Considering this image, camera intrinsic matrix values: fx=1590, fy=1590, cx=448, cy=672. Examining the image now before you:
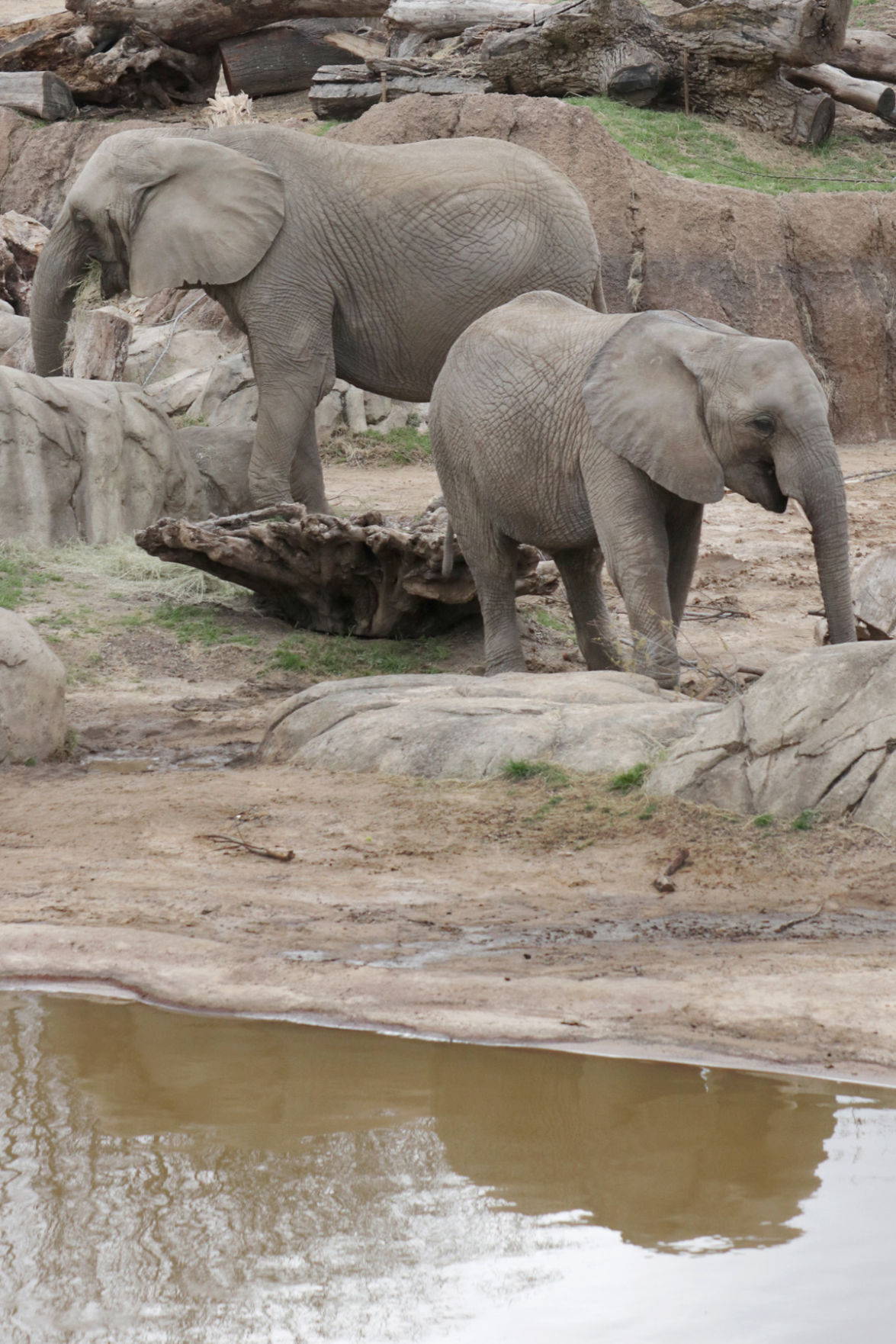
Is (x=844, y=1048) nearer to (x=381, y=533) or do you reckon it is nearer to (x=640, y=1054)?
(x=640, y=1054)

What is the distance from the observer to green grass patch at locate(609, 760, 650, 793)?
5.57 metres

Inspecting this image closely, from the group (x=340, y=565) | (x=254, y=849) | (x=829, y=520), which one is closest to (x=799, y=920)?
(x=254, y=849)

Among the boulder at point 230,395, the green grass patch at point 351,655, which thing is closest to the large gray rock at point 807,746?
the green grass patch at point 351,655

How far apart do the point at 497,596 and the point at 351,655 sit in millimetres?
1039

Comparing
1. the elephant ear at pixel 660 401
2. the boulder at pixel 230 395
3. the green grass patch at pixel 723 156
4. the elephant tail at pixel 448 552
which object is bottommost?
the boulder at pixel 230 395

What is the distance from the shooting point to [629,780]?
558 cm

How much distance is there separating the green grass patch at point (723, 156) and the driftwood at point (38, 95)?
23.4ft

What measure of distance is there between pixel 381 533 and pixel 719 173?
30.4 feet

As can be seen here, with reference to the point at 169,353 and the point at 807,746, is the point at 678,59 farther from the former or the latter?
the point at 807,746

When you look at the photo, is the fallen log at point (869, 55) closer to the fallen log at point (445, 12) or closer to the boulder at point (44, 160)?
the fallen log at point (445, 12)

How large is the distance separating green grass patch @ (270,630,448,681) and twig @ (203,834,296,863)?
2.96 m

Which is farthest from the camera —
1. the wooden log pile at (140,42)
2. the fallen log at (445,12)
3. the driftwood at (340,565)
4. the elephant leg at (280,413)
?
the wooden log pile at (140,42)

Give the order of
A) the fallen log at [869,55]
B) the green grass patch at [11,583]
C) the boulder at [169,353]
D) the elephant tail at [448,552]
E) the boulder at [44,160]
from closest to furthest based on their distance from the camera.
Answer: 1. the elephant tail at [448,552]
2. the green grass patch at [11,583]
3. the boulder at [169,353]
4. the fallen log at [869,55]
5. the boulder at [44,160]

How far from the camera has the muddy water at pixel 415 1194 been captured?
2648 mm
